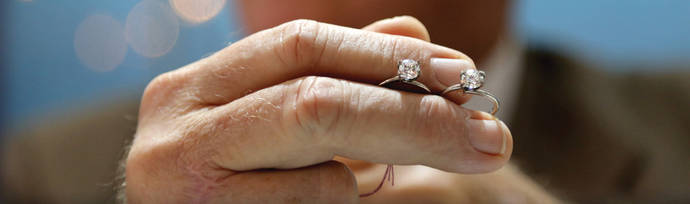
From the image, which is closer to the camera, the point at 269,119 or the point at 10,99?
the point at 269,119

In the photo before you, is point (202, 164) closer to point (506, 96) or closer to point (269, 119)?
point (269, 119)

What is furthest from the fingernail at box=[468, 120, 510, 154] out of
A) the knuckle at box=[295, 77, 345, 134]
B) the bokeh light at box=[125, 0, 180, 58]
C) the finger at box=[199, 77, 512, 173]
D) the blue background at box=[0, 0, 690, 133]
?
the bokeh light at box=[125, 0, 180, 58]

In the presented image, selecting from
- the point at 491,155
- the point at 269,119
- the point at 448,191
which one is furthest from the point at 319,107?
the point at 448,191

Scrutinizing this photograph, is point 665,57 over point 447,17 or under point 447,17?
under

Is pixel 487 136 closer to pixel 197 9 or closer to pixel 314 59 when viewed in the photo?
pixel 314 59

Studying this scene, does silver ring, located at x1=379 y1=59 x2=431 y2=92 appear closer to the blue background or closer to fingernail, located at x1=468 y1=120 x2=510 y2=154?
fingernail, located at x1=468 y1=120 x2=510 y2=154

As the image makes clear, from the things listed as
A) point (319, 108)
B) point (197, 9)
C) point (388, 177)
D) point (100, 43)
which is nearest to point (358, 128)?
point (319, 108)

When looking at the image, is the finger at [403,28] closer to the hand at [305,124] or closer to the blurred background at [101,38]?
the hand at [305,124]

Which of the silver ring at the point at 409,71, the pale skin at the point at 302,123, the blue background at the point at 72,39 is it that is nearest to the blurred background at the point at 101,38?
Answer: the blue background at the point at 72,39
